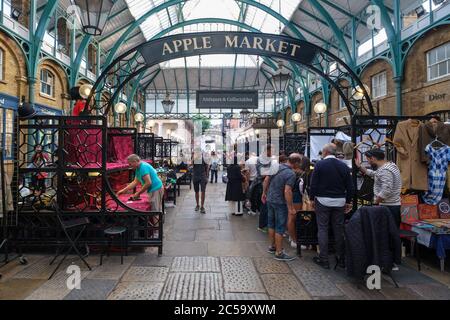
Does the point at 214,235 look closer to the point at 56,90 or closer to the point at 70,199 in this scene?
the point at 70,199

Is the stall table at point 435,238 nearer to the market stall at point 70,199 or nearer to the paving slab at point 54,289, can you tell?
the market stall at point 70,199

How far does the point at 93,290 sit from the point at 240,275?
1825 mm

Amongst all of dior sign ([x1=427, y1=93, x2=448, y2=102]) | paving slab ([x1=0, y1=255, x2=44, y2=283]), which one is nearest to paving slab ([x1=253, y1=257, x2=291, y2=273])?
paving slab ([x1=0, y1=255, x2=44, y2=283])

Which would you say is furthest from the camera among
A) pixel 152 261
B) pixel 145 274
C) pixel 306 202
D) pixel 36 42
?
pixel 36 42

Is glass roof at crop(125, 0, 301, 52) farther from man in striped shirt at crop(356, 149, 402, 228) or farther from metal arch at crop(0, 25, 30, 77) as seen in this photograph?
man in striped shirt at crop(356, 149, 402, 228)

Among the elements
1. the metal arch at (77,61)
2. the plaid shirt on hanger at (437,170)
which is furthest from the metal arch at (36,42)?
the plaid shirt on hanger at (437,170)

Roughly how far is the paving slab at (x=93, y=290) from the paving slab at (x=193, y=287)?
67 cm

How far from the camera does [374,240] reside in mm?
3715

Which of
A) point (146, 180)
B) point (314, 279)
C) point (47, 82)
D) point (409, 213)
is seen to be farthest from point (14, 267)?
point (47, 82)

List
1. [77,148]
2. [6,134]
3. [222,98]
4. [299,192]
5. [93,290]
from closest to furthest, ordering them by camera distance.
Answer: [93,290], [77,148], [299,192], [6,134], [222,98]

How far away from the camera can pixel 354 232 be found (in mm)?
3748

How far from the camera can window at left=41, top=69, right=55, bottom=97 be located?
13.1 metres

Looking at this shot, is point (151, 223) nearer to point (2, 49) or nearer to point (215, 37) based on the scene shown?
point (215, 37)

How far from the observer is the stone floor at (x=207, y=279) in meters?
3.54
